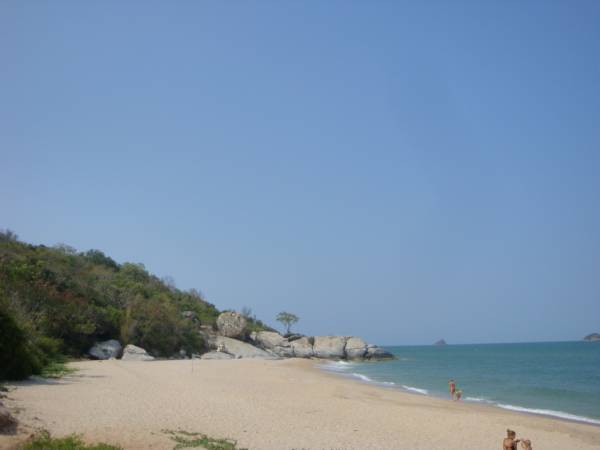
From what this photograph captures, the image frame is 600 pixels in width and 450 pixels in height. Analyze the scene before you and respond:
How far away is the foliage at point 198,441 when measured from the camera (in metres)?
10.8

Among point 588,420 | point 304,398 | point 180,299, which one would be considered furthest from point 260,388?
point 180,299

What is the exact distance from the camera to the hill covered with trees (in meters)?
19.7

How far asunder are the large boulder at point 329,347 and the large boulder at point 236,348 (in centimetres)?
1910

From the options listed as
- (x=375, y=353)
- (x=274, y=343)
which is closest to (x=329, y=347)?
(x=375, y=353)

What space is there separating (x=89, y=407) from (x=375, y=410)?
1018cm

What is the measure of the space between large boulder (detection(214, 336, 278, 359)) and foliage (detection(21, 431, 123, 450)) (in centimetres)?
4486

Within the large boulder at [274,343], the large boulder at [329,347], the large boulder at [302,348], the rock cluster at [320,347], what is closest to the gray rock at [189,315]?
the large boulder at [274,343]

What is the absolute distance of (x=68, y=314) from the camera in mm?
34406

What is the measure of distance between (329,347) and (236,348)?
25.6 m

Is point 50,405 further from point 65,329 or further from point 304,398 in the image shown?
point 65,329

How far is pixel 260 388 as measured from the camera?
24.2 m

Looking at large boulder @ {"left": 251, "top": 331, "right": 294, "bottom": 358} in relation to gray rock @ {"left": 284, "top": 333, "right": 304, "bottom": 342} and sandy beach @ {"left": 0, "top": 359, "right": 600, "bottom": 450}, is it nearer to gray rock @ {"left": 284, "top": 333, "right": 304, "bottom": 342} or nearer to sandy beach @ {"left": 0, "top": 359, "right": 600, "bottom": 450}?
gray rock @ {"left": 284, "top": 333, "right": 304, "bottom": 342}

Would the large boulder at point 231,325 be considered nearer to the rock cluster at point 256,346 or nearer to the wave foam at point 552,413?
the rock cluster at point 256,346

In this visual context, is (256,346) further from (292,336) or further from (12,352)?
(12,352)
